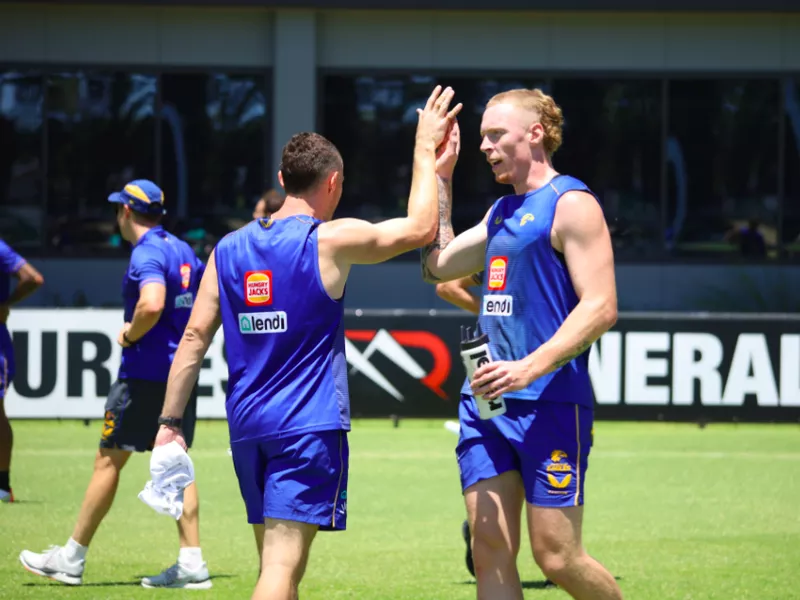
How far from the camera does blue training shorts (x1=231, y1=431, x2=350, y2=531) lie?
521 cm

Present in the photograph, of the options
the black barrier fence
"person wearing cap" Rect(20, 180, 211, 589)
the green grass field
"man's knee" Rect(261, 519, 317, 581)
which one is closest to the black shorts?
"person wearing cap" Rect(20, 180, 211, 589)

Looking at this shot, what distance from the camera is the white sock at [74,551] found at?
25.1 feet

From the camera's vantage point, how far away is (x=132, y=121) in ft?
69.3

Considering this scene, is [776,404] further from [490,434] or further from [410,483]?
[490,434]

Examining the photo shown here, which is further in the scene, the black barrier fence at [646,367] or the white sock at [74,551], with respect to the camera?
the black barrier fence at [646,367]

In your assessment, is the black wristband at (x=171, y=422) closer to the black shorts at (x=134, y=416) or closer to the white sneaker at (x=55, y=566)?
the black shorts at (x=134, y=416)

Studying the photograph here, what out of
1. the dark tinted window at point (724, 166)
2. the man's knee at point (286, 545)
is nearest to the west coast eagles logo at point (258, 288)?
the man's knee at point (286, 545)

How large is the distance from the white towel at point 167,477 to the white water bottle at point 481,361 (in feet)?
4.03

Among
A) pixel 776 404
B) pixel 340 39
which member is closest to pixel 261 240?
pixel 776 404

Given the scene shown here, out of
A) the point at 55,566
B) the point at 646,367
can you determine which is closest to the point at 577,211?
the point at 55,566

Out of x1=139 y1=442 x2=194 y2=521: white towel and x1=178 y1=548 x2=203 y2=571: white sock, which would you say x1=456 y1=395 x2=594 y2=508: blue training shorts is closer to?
x1=139 y1=442 x2=194 y2=521: white towel

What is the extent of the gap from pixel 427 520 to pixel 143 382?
9.46 feet

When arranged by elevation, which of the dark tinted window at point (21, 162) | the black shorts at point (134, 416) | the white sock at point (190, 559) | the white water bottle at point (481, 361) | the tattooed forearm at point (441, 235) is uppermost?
the dark tinted window at point (21, 162)

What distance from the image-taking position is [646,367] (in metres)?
14.4
